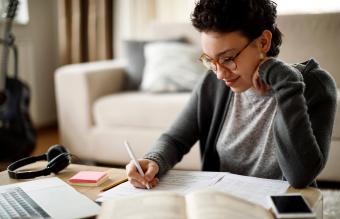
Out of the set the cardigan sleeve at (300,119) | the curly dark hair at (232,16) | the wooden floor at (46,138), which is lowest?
the wooden floor at (46,138)

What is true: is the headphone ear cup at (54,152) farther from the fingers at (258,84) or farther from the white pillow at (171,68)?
the white pillow at (171,68)

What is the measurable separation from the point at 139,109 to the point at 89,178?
1398mm

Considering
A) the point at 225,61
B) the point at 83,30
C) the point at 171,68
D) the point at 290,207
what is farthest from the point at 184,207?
the point at 83,30

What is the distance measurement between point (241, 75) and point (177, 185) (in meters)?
0.31

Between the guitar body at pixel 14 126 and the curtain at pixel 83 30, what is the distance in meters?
0.96

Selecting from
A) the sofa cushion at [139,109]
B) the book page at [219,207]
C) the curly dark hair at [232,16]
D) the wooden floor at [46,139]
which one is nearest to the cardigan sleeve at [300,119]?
the curly dark hair at [232,16]

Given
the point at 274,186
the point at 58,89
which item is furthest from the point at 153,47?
the point at 274,186

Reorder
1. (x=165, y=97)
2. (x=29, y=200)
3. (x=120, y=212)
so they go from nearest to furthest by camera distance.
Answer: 1. (x=120, y=212)
2. (x=29, y=200)
3. (x=165, y=97)

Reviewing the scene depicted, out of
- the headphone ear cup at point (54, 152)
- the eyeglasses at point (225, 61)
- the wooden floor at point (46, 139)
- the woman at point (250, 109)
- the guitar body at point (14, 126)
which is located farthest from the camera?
the wooden floor at point (46, 139)

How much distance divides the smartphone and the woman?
15 centimetres

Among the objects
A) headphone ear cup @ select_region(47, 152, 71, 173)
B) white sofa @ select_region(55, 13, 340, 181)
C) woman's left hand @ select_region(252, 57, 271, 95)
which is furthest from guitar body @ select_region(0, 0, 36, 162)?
woman's left hand @ select_region(252, 57, 271, 95)

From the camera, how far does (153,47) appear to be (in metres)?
2.69

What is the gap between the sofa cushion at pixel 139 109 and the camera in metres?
2.26

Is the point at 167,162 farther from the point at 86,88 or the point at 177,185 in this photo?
the point at 86,88
